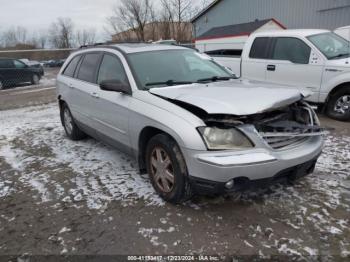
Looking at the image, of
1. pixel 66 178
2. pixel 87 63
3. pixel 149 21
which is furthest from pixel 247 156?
pixel 149 21

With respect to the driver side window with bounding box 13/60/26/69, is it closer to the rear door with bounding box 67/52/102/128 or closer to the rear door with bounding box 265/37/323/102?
the rear door with bounding box 67/52/102/128

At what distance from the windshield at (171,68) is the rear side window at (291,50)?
2.84 metres

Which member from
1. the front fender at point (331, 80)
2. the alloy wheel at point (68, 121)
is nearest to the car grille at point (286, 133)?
the front fender at point (331, 80)

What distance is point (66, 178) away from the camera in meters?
4.27

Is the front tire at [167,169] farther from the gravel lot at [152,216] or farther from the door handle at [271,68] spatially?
Answer: the door handle at [271,68]

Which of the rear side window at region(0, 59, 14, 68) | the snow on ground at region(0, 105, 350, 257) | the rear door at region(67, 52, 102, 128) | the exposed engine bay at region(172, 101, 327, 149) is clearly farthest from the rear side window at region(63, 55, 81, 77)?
the rear side window at region(0, 59, 14, 68)

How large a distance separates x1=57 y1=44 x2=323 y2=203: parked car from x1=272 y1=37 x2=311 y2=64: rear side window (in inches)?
114

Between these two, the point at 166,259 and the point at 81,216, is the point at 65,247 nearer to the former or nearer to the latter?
the point at 81,216

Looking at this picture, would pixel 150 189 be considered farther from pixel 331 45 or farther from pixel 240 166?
pixel 331 45

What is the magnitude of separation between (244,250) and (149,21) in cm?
4055

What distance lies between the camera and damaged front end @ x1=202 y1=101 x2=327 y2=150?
295 centimetres

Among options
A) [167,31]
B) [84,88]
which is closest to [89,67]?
[84,88]

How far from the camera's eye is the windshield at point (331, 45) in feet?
21.0

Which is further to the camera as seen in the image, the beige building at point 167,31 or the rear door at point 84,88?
the beige building at point 167,31
